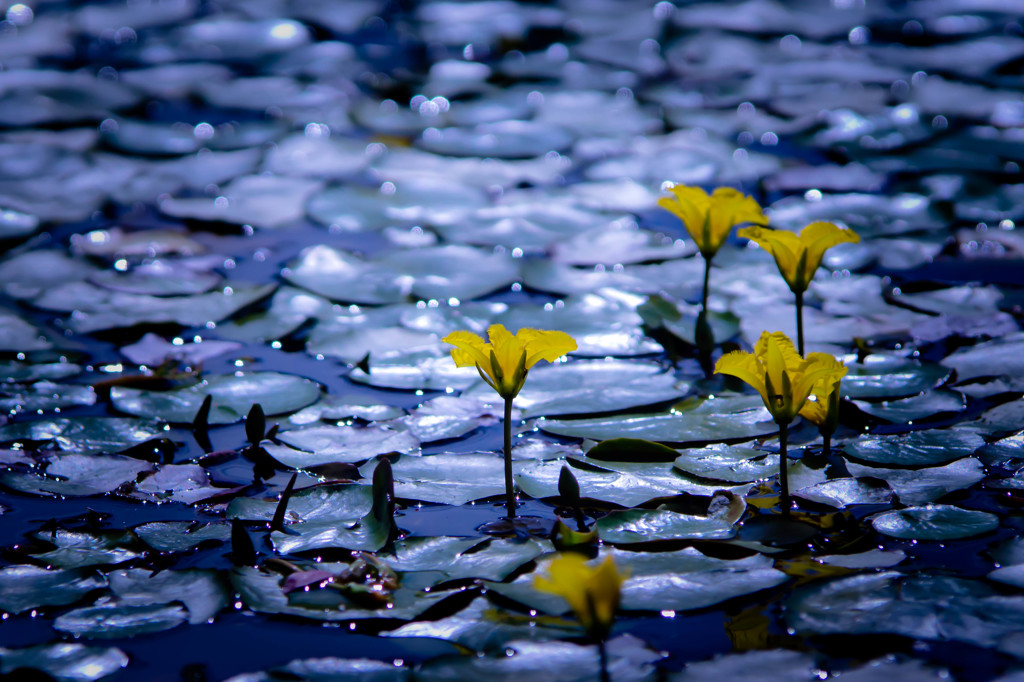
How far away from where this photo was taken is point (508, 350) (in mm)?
1159

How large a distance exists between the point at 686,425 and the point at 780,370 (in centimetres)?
33

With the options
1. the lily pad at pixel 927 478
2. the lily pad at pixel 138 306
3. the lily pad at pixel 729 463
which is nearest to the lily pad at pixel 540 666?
the lily pad at pixel 729 463

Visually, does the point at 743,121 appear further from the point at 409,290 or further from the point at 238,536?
the point at 238,536

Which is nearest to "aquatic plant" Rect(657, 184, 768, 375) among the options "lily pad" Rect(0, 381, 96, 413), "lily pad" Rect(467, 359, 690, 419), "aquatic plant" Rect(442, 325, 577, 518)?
"lily pad" Rect(467, 359, 690, 419)

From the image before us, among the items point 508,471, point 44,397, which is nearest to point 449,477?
point 508,471

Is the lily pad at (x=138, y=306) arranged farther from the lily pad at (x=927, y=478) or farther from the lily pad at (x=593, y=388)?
Result: the lily pad at (x=927, y=478)

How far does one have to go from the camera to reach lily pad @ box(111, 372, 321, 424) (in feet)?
5.03

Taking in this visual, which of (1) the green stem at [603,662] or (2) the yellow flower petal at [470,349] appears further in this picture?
(2) the yellow flower petal at [470,349]

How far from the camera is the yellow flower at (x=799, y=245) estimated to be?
1355 mm

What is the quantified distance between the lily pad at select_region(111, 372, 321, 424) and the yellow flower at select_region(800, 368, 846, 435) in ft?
2.53

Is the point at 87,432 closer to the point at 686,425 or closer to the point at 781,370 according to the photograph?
the point at 686,425

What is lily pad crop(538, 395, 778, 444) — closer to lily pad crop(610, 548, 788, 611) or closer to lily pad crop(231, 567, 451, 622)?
lily pad crop(610, 548, 788, 611)

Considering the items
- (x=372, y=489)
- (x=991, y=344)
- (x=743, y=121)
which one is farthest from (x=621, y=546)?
(x=743, y=121)

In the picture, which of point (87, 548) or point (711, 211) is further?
point (711, 211)
